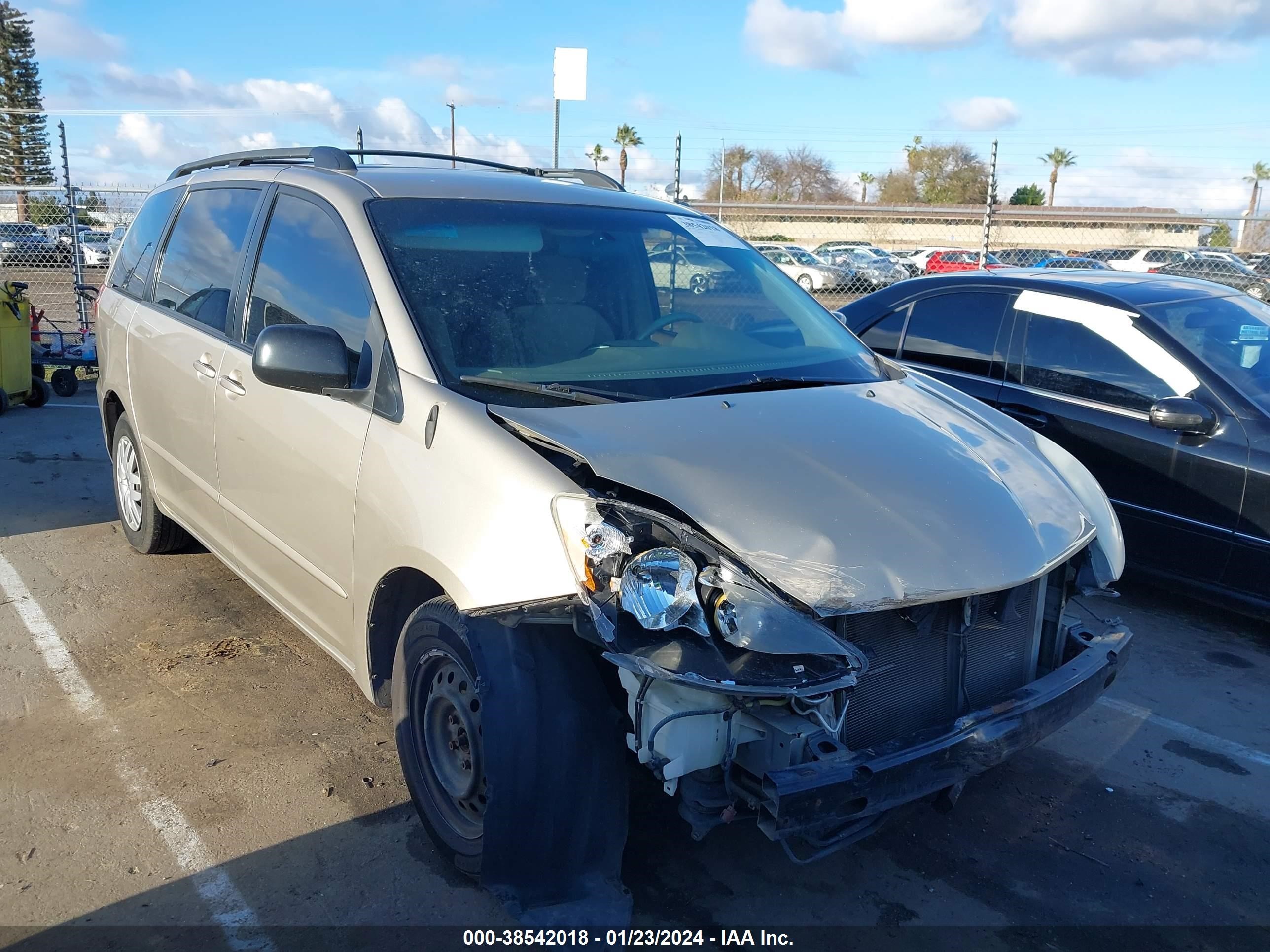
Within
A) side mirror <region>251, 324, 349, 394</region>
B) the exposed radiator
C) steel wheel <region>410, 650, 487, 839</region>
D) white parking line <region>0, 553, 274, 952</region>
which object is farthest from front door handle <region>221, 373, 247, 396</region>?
the exposed radiator

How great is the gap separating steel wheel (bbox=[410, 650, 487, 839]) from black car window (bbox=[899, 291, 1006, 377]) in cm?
399

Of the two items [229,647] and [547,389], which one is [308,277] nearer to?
[547,389]

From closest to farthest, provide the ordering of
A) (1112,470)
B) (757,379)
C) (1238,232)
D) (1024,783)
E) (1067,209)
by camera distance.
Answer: (757,379) → (1024,783) → (1112,470) → (1238,232) → (1067,209)

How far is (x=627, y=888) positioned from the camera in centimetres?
→ 280

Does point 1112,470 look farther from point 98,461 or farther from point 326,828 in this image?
point 98,461

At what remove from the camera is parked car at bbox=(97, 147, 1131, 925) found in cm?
238

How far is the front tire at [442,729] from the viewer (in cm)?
268

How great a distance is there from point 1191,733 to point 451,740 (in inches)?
116

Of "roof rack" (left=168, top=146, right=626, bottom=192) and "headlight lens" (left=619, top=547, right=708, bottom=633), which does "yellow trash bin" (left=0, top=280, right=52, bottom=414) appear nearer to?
"roof rack" (left=168, top=146, right=626, bottom=192)

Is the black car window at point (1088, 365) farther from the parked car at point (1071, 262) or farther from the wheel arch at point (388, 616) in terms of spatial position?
the parked car at point (1071, 262)

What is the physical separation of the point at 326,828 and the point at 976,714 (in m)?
1.98

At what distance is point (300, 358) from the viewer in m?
2.95

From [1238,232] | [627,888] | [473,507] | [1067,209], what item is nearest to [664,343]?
[473,507]

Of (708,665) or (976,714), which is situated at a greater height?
(708,665)
